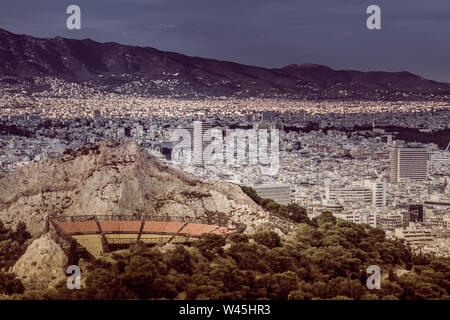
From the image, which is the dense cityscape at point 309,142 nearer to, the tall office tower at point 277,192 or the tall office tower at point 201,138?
the tall office tower at point 277,192

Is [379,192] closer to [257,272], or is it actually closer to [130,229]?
[130,229]

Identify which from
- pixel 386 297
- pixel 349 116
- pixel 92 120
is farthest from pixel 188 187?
pixel 349 116

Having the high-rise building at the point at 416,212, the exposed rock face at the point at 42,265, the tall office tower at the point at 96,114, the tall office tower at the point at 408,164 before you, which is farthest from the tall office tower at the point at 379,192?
the exposed rock face at the point at 42,265

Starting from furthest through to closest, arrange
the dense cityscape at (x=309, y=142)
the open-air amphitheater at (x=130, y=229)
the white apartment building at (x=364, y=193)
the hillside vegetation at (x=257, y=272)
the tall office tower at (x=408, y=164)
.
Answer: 1. the tall office tower at (x=408, y=164)
2. the white apartment building at (x=364, y=193)
3. the dense cityscape at (x=309, y=142)
4. the open-air amphitheater at (x=130, y=229)
5. the hillside vegetation at (x=257, y=272)

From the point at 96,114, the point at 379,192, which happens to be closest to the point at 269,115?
the point at 96,114

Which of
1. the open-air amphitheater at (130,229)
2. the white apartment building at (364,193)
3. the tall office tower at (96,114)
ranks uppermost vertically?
the tall office tower at (96,114)

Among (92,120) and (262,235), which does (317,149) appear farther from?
(262,235)

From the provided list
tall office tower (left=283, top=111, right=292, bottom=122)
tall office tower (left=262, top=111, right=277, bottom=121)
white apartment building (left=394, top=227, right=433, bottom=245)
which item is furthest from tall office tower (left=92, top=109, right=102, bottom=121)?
white apartment building (left=394, top=227, right=433, bottom=245)
